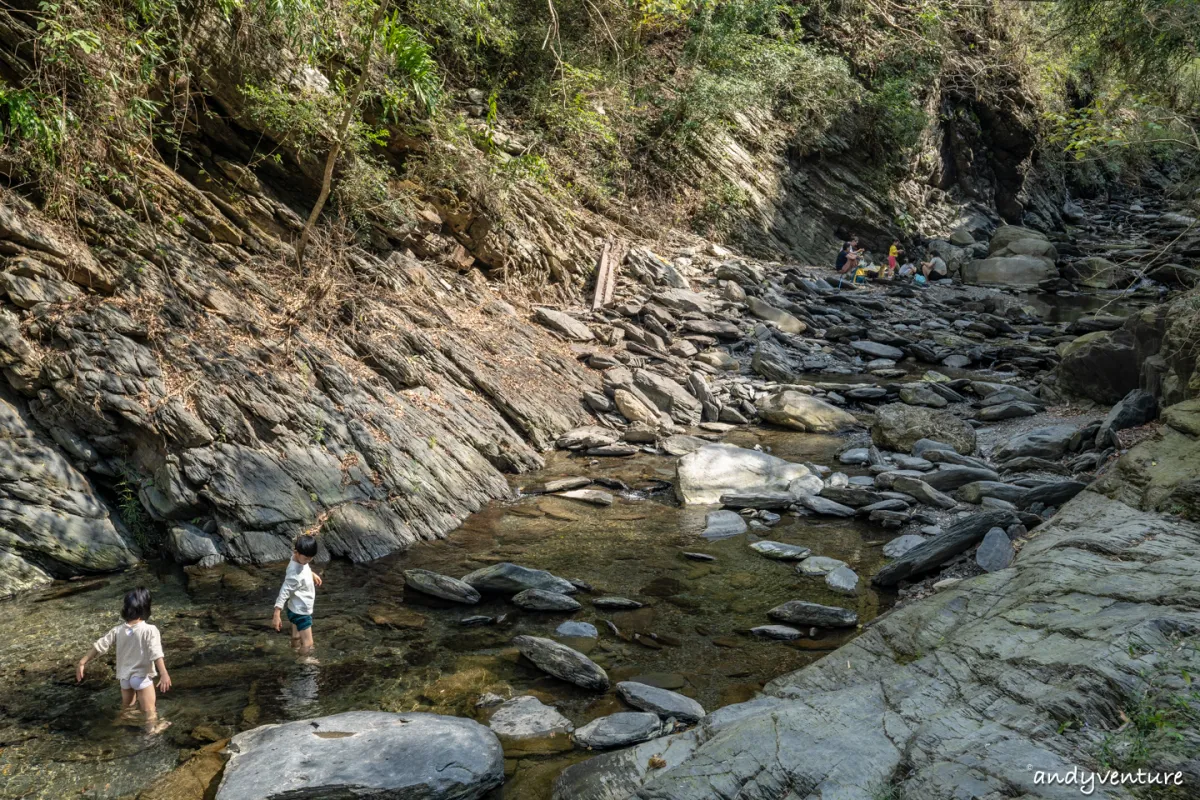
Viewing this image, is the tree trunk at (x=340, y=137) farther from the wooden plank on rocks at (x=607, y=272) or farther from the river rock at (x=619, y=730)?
the river rock at (x=619, y=730)

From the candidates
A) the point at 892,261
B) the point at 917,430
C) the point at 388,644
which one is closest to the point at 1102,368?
the point at 917,430

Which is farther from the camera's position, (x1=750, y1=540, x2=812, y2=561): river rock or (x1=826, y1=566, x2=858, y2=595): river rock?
(x1=750, y1=540, x2=812, y2=561): river rock

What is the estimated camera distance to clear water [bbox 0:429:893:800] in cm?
450

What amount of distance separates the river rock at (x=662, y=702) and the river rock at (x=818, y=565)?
8.33ft

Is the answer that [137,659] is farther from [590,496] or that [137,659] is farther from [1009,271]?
[1009,271]

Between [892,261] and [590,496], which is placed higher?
[892,261]

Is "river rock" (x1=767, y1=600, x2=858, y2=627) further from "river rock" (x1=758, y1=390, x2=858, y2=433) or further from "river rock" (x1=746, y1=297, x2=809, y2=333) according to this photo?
"river rock" (x1=746, y1=297, x2=809, y2=333)

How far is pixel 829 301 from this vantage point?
1812 cm

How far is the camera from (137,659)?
187 inches

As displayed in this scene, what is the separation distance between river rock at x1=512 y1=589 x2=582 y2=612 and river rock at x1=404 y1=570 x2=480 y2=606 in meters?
0.38

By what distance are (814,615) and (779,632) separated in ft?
1.25

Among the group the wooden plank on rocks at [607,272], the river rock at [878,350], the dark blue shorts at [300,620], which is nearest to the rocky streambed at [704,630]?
the dark blue shorts at [300,620]

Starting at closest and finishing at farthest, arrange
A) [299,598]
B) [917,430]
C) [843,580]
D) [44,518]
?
[299,598] < [44,518] < [843,580] < [917,430]

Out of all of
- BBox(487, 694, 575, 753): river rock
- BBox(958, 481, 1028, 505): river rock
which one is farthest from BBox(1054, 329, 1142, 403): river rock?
BBox(487, 694, 575, 753): river rock
